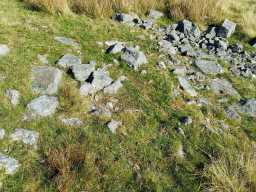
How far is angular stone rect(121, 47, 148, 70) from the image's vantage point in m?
7.26

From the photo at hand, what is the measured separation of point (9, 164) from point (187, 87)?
3.25m

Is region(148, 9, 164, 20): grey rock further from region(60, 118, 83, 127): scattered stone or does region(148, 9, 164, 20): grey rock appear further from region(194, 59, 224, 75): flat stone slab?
region(60, 118, 83, 127): scattered stone

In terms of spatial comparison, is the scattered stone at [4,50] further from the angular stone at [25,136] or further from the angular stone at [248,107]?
the angular stone at [248,107]

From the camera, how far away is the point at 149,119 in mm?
6012

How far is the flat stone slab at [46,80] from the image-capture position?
6184mm

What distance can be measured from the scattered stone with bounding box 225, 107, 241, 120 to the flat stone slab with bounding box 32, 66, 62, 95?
264 cm

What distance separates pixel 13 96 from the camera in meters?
5.88

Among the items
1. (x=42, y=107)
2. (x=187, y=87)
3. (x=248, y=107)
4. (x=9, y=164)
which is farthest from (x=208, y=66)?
(x=9, y=164)

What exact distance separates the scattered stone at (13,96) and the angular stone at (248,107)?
11.2 feet

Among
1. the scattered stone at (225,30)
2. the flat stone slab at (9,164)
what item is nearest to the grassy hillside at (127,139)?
the flat stone slab at (9,164)

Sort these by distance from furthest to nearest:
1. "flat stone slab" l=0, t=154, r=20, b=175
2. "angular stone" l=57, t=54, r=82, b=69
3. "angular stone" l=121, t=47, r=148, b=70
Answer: "angular stone" l=121, t=47, r=148, b=70 < "angular stone" l=57, t=54, r=82, b=69 < "flat stone slab" l=0, t=154, r=20, b=175

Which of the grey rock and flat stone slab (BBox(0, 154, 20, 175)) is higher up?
flat stone slab (BBox(0, 154, 20, 175))

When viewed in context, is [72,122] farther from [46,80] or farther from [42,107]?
[46,80]

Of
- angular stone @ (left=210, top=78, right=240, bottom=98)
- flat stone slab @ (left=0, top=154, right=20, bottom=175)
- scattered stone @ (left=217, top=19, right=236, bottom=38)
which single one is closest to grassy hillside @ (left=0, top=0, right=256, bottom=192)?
flat stone slab @ (left=0, top=154, right=20, bottom=175)
